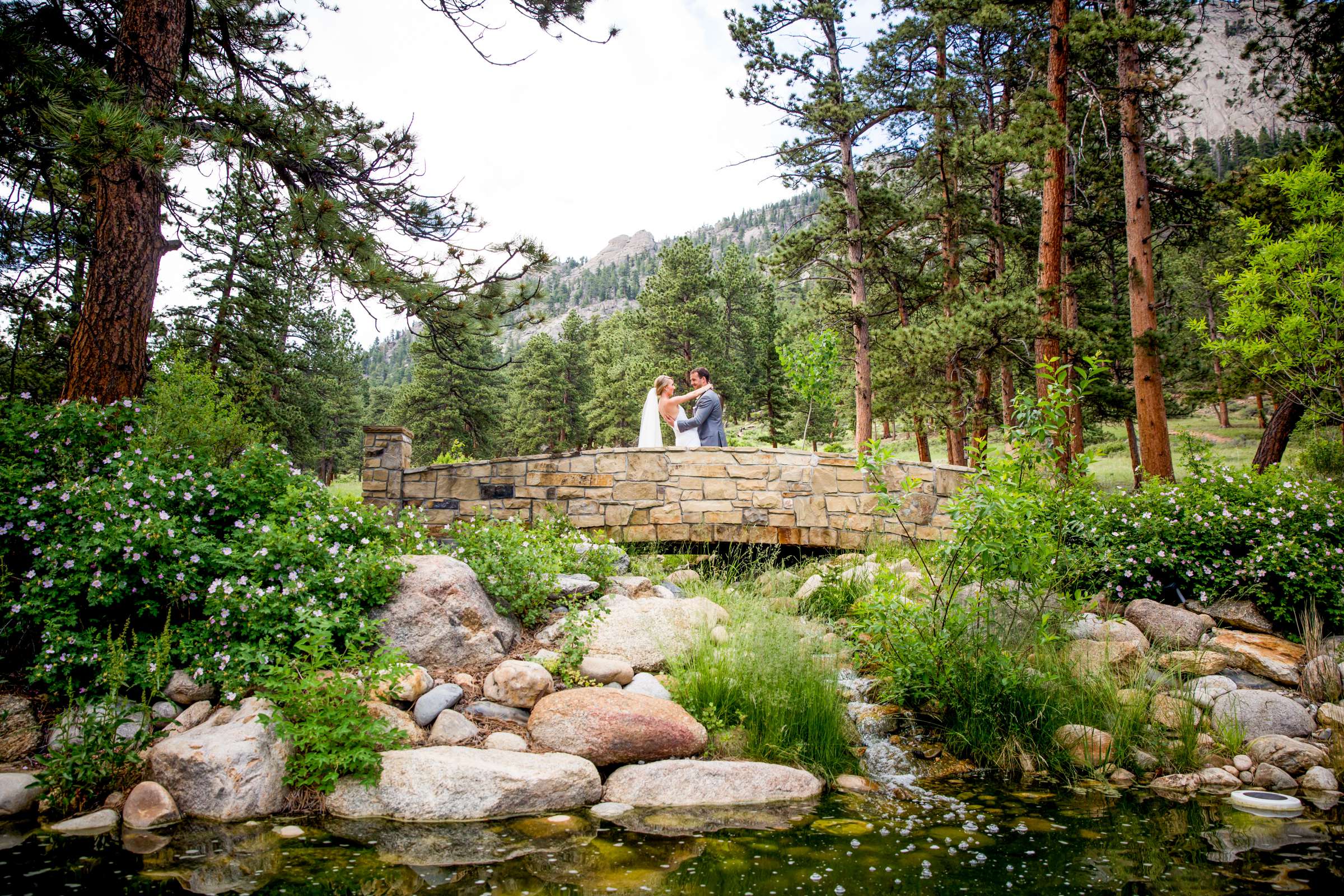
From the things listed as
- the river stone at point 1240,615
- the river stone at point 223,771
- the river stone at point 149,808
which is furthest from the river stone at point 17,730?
the river stone at point 1240,615

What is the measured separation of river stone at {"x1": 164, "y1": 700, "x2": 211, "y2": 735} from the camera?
392cm

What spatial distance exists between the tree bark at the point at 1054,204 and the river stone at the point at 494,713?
816 centimetres

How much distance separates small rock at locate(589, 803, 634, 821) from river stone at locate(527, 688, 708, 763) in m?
0.36

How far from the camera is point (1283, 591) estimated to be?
556cm

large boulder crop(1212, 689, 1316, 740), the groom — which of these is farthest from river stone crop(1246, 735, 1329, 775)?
the groom

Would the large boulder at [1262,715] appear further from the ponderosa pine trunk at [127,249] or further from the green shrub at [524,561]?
the ponderosa pine trunk at [127,249]

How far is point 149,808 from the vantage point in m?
3.32

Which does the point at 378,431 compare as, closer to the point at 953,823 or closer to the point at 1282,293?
the point at 953,823

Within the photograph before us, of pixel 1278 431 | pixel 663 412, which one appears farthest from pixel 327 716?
pixel 1278 431

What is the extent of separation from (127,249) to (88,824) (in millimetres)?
4028

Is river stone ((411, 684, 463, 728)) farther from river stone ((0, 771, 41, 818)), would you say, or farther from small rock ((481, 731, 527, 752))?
river stone ((0, 771, 41, 818))

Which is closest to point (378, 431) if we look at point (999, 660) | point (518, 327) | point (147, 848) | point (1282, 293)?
point (518, 327)

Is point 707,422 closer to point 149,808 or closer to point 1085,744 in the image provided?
point 1085,744

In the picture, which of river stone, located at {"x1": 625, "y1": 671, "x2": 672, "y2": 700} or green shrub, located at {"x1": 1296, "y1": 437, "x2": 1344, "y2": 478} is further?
green shrub, located at {"x1": 1296, "y1": 437, "x2": 1344, "y2": 478}
